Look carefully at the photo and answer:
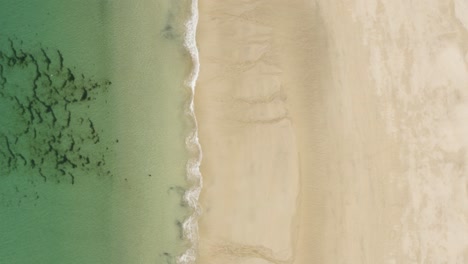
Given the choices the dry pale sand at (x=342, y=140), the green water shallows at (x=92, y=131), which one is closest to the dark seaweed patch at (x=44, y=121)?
the green water shallows at (x=92, y=131)

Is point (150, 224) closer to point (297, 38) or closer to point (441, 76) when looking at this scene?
point (297, 38)

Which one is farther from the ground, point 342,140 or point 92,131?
point 92,131

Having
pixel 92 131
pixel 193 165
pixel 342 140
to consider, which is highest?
pixel 92 131

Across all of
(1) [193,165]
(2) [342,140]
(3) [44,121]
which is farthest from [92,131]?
(2) [342,140]

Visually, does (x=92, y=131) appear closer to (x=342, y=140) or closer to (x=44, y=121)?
(x=44, y=121)
